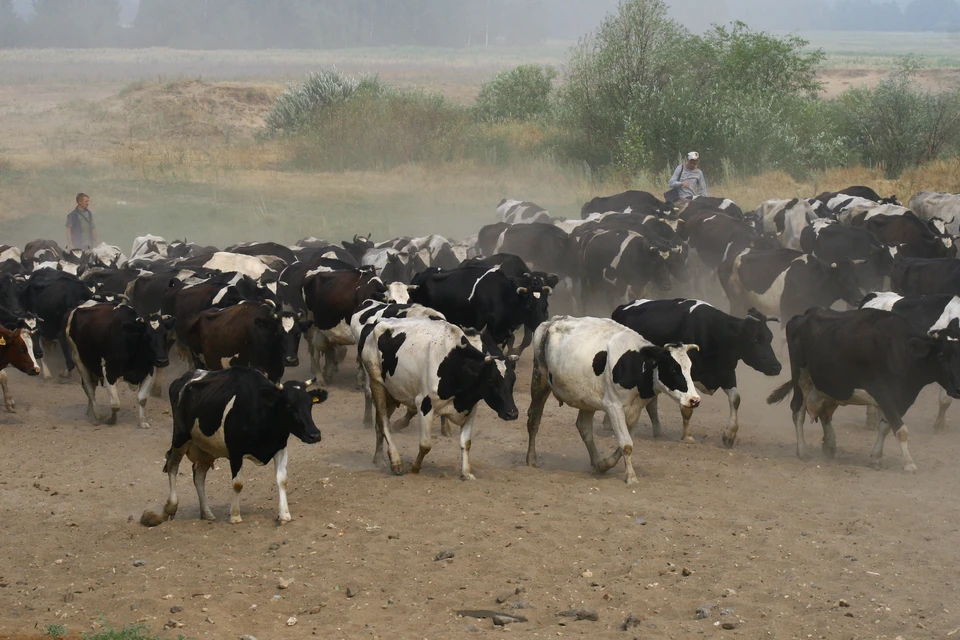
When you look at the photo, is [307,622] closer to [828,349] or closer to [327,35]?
[828,349]

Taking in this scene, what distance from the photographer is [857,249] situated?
19.5m

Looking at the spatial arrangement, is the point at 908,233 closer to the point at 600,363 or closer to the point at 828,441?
the point at 828,441

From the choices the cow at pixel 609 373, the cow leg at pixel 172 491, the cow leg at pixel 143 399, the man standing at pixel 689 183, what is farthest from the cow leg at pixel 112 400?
the man standing at pixel 689 183

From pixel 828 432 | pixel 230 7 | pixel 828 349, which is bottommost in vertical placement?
pixel 828 432

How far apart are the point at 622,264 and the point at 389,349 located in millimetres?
8845

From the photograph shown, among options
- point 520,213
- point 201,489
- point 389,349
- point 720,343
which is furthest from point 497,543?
point 520,213

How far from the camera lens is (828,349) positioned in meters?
12.7

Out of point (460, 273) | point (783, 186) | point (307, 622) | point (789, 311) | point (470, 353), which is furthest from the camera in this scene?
point (783, 186)

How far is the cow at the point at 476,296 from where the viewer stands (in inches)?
637

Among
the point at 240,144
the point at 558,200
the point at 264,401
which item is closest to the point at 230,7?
the point at 240,144

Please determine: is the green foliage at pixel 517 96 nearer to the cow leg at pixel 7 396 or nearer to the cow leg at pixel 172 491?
the cow leg at pixel 7 396

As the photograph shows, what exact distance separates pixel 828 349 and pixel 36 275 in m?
12.3

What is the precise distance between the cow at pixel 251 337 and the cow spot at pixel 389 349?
2485 mm

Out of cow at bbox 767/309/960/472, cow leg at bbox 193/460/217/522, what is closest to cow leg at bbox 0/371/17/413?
cow leg at bbox 193/460/217/522
